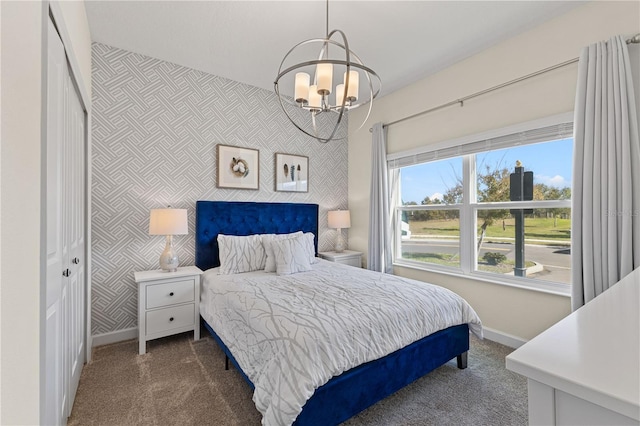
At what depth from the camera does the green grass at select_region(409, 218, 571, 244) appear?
2.46m

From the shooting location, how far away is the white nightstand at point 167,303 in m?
2.49

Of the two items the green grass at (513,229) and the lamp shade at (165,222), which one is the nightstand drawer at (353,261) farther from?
the lamp shade at (165,222)

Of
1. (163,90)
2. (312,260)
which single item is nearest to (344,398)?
(312,260)

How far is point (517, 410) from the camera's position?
1.76 metres

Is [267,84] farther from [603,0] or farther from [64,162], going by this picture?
[603,0]

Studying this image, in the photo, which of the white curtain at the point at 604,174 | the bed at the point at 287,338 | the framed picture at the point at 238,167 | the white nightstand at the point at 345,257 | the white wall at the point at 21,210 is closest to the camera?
the white wall at the point at 21,210

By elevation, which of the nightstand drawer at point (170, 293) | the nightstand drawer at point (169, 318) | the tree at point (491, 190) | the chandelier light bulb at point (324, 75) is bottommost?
the nightstand drawer at point (169, 318)

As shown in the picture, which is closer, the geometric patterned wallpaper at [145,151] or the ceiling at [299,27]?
the ceiling at [299,27]

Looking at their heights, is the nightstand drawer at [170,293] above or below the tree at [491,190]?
below

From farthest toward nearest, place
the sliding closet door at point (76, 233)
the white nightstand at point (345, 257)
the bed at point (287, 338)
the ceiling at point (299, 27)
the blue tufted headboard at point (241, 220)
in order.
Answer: the white nightstand at point (345, 257) < the blue tufted headboard at point (241, 220) < the ceiling at point (299, 27) < the sliding closet door at point (76, 233) < the bed at point (287, 338)

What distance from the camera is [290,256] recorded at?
2.85 m

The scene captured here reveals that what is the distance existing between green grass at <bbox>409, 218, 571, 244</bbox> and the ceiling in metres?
1.72

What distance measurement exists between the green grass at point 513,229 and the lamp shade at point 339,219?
39.3 inches

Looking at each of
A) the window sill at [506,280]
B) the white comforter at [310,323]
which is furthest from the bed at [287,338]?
the window sill at [506,280]
